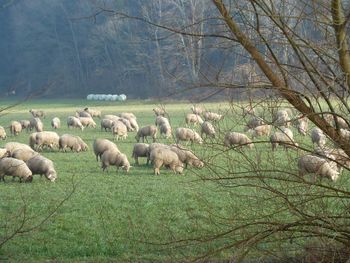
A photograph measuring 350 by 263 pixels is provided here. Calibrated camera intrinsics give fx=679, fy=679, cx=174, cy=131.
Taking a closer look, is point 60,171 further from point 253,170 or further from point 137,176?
point 253,170

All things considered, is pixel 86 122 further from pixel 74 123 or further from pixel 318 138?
pixel 318 138

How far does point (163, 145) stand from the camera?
19.5 metres

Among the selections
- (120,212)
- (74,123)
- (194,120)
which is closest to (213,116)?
(120,212)

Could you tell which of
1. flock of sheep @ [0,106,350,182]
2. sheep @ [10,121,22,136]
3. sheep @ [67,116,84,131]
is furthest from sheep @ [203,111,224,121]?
sheep @ [67,116,84,131]

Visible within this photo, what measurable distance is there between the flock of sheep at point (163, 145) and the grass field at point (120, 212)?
0.20 meters

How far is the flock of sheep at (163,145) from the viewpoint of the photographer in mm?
6372

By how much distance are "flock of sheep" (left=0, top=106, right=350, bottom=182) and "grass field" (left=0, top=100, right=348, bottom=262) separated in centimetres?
20

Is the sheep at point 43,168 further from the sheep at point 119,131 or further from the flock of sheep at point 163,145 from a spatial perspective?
the sheep at point 119,131

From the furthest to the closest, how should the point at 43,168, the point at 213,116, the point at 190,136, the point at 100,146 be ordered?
the point at 100,146
the point at 43,168
the point at 190,136
the point at 213,116

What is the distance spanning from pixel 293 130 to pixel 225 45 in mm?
1574

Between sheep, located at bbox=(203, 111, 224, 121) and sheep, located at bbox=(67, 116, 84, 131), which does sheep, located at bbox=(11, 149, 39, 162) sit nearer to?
sheep, located at bbox=(203, 111, 224, 121)

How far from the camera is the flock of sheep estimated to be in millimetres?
6372

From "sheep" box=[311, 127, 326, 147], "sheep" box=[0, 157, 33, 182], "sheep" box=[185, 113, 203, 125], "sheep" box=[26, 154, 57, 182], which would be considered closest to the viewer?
"sheep" box=[311, 127, 326, 147]

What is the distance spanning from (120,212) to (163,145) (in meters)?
6.99
